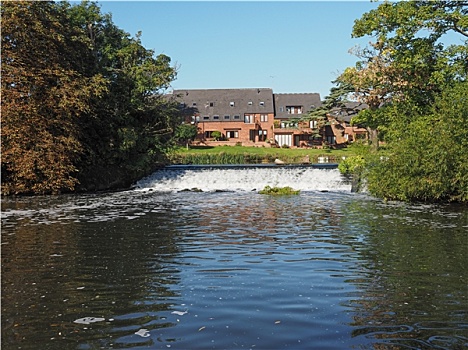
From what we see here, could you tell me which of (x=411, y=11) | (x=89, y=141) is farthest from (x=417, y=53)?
(x=89, y=141)

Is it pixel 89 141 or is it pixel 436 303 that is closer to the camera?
pixel 436 303

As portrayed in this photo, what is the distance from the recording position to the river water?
7008 millimetres

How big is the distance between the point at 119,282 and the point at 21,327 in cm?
287

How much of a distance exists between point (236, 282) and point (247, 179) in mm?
25732

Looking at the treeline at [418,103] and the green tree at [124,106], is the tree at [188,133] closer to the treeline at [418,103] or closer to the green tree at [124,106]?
the green tree at [124,106]

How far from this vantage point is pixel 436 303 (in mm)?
8406

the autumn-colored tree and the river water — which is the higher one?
the autumn-colored tree

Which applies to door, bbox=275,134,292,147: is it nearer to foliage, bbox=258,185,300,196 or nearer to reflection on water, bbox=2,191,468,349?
foliage, bbox=258,185,300,196

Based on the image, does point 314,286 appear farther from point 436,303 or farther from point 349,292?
point 436,303

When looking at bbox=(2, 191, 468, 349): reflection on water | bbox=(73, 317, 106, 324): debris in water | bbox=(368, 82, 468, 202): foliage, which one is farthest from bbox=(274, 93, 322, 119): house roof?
bbox=(73, 317, 106, 324): debris in water

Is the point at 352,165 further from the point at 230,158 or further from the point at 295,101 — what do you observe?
the point at 295,101

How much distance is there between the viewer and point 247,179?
35.6 m

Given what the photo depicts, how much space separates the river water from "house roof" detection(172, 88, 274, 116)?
60515mm

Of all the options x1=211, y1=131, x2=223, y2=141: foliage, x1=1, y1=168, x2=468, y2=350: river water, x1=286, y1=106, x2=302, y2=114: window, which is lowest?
x1=1, y1=168, x2=468, y2=350: river water
